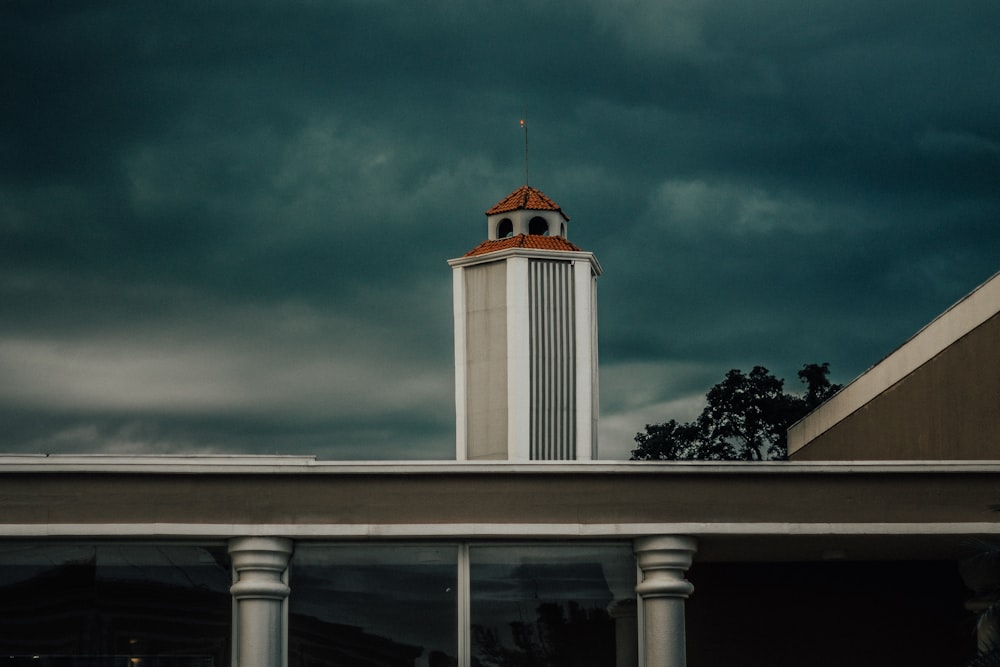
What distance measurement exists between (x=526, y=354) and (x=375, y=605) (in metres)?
11.4

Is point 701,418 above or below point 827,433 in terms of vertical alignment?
above

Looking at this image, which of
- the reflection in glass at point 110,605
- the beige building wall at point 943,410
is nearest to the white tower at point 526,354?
the beige building wall at point 943,410

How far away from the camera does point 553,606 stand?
1658cm

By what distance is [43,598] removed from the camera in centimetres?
1616

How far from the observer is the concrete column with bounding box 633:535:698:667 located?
620 inches

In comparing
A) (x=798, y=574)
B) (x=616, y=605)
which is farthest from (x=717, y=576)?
(x=616, y=605)

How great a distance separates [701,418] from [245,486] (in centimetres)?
4612

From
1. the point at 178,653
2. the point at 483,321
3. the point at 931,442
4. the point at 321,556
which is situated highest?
the point at 483,321

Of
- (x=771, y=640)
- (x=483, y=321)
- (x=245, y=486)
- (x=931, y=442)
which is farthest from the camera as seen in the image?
(x=483, y=321)

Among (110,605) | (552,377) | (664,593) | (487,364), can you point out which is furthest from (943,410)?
(110,605)

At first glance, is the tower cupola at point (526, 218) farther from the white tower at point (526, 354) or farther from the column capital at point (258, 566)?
the column capital at point (258, 566)

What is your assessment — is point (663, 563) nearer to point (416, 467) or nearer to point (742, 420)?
point (416, 467)

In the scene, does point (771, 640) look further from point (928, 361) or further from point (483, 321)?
point (483, 321)

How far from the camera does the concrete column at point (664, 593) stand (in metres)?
15.8
